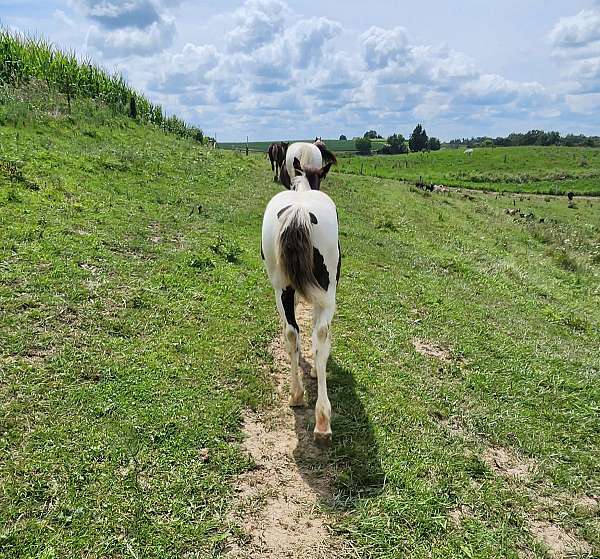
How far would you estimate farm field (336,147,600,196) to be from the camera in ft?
153

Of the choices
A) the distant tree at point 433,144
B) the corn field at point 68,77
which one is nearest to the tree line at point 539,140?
the distant tree at point 433,144

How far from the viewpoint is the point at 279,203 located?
4.44m

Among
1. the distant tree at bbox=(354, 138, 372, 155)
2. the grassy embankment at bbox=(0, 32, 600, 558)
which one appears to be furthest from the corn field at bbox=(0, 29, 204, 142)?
the distant tree at bbox=(354, 138, 372, 155)

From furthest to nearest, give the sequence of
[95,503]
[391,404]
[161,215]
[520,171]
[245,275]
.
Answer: [520,171] < [161,215] < [245,275] < [391,404] < [95,503]

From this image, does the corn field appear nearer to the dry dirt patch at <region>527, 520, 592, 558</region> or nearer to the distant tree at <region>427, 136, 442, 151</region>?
the dry dirt patch at <region>527, 520, 592, 558</region>

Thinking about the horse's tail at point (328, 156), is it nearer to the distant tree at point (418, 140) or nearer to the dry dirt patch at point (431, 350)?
the dry dirt patch at point (431, 350)

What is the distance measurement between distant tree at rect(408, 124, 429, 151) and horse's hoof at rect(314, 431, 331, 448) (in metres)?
83.6

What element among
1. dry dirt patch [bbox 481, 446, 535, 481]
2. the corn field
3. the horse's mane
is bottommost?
dry dirt patch [bbox 481, 446, 535, 481]

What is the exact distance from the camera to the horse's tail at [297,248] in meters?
4.03

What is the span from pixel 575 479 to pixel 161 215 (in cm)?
838

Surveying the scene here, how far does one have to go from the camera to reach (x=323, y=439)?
407 cm

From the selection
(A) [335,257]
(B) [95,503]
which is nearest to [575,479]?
(A) [335,257]

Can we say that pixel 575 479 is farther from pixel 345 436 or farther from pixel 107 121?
pixel 107 121

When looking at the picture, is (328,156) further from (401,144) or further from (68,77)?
(401,144)
